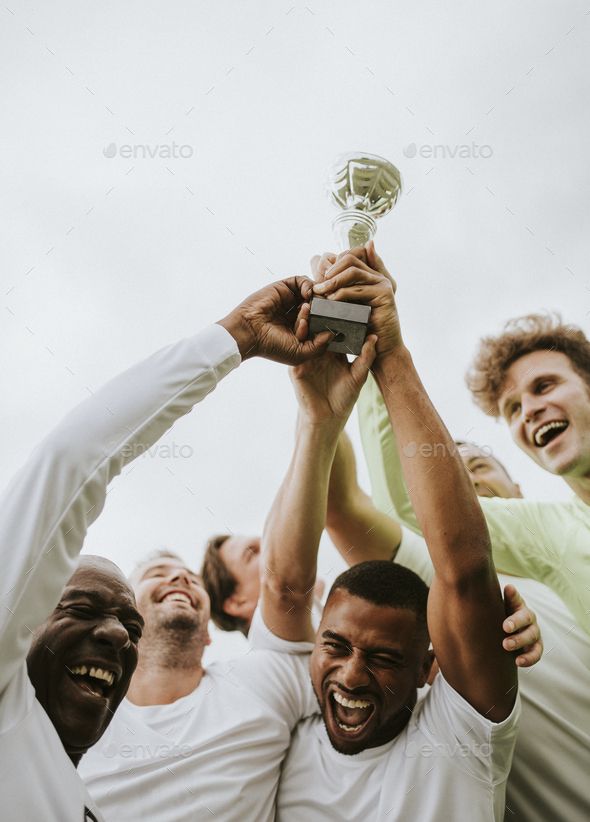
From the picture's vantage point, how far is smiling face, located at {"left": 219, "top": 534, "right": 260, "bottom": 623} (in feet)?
7.48

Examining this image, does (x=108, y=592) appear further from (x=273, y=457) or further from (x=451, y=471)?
(x=451, y=471)

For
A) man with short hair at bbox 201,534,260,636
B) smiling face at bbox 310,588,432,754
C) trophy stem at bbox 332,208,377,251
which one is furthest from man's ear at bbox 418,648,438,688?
trophy stem at bbox 332,208,377,251

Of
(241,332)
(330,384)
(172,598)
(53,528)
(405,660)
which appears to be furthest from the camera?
(172,598)

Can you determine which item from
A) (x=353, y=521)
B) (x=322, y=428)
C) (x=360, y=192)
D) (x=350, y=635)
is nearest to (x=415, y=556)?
(x=353, y=521)

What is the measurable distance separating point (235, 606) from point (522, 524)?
0.89 m

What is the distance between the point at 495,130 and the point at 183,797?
224cm

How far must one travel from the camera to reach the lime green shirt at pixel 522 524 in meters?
2.21

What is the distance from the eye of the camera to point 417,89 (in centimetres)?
262

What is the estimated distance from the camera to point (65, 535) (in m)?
1.38

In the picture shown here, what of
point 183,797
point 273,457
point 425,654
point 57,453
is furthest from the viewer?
point 273,457

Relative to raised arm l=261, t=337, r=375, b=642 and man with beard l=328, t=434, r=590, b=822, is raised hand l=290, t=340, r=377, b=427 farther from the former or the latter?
man with beard l=328, t=434, r=590, b=822

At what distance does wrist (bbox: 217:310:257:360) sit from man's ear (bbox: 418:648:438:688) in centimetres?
92

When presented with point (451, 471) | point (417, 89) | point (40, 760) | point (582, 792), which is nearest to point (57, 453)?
point (40, 760)

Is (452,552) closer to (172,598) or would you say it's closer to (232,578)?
(232,578)
